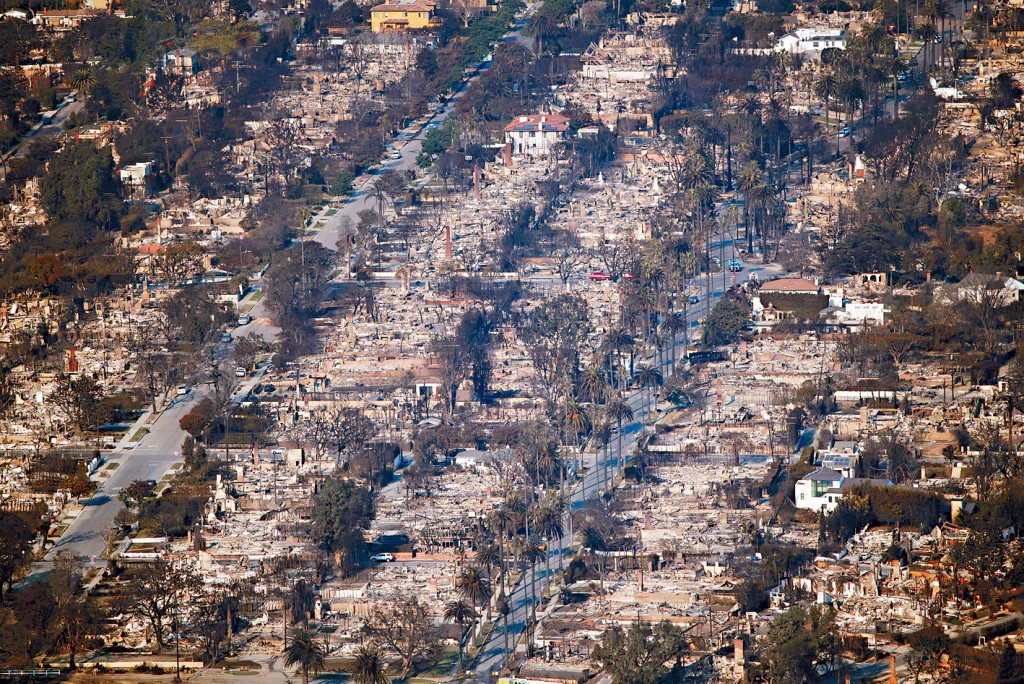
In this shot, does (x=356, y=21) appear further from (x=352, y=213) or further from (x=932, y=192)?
(x=932, y=192)

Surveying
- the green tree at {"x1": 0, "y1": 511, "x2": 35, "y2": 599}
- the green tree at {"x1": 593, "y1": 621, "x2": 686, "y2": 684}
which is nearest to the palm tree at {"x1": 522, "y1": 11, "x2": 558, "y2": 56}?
the green tree at {"x1": 0, "y1": 511, "x2": 35, "y2": 599}

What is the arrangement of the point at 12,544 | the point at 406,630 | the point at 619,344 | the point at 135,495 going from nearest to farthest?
1. the point at 406,630
2. the point at 12,544
3. the point at 135,495
4. the point at 619,344

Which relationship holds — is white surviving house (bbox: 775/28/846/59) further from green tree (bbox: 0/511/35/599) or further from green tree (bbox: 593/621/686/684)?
green tree (bbox: 593/621/686/684)

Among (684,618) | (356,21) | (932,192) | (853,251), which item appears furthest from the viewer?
(356,21)

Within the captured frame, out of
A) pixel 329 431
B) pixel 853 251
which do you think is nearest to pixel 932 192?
pixel 853 251

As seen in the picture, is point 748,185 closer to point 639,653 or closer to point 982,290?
point 982,290

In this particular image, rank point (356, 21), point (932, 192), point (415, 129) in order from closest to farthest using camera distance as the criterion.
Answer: point (932, 192) < point (415, 129) < point (356, 21)

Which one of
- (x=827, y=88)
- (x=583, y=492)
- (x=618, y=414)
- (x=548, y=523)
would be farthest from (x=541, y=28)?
(x=548, y=523)
